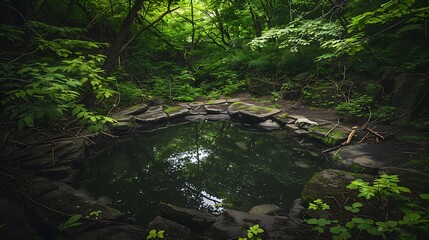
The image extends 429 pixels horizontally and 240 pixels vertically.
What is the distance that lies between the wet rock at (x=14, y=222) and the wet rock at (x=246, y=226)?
2015 millimetres

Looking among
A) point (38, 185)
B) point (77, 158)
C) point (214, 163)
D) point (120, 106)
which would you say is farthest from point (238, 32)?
point (38, 185)

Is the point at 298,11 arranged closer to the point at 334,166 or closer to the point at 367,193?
the point at 334,166

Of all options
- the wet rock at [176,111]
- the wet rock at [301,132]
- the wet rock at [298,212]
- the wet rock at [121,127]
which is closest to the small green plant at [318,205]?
the wet rock at [298,212]

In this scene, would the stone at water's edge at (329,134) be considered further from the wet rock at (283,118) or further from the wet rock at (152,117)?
the wet rock at (152,117)

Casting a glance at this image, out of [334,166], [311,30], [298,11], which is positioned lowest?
[334,166]

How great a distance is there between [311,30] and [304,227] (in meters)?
6.61

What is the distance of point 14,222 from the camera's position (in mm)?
2742

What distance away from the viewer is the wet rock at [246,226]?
2.62m

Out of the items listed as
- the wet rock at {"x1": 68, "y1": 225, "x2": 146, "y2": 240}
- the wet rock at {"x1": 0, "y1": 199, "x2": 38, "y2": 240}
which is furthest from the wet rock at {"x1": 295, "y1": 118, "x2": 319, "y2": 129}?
the wet rock at {"x1": 0, "y1": 199, "x2": 38, "y2": 240}

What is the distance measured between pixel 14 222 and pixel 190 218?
6.79ft

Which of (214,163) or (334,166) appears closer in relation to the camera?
(334,166)

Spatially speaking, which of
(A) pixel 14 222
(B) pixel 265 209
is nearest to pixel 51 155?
(A) pixel 14 222

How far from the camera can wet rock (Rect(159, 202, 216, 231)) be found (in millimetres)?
2938

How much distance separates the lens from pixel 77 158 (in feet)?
15.6
